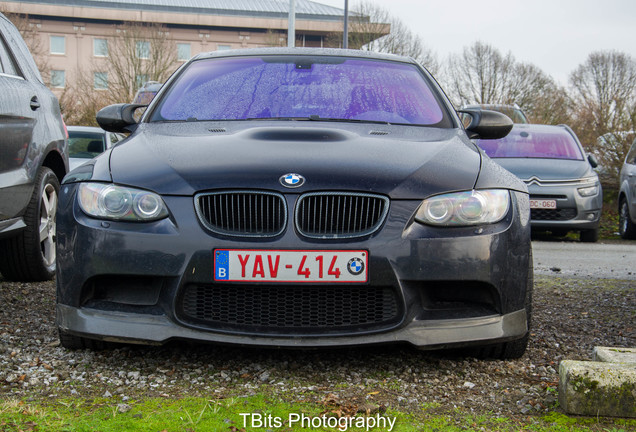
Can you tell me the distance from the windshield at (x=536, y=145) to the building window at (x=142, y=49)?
105 feet

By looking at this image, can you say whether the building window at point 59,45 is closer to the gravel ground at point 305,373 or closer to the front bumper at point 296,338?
the gravel ground at point 305,373

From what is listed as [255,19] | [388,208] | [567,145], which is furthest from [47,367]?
[255,19]

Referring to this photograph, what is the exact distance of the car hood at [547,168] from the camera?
1113cm

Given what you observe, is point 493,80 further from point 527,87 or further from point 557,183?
point 557,183

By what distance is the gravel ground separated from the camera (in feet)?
9.51

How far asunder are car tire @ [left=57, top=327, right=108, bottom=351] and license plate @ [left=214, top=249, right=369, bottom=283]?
83 cm

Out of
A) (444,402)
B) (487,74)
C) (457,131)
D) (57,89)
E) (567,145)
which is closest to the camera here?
(444,402)

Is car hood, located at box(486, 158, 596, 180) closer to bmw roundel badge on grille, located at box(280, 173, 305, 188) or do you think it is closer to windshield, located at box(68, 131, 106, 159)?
windshield, located at box(68, 131, 106, 159)

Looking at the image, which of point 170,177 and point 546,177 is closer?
point 170,177

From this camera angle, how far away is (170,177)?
10.6ft

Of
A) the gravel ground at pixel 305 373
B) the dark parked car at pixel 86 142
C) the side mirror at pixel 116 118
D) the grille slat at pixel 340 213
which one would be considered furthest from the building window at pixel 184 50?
the grille slat at pixel 340 213

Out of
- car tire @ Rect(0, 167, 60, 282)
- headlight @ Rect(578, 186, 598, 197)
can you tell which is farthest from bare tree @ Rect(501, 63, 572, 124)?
car tire @ Rect(0, 167, 60, 282)

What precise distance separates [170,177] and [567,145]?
9.78m

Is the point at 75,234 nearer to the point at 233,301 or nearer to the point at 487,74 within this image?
the point at 233,301
